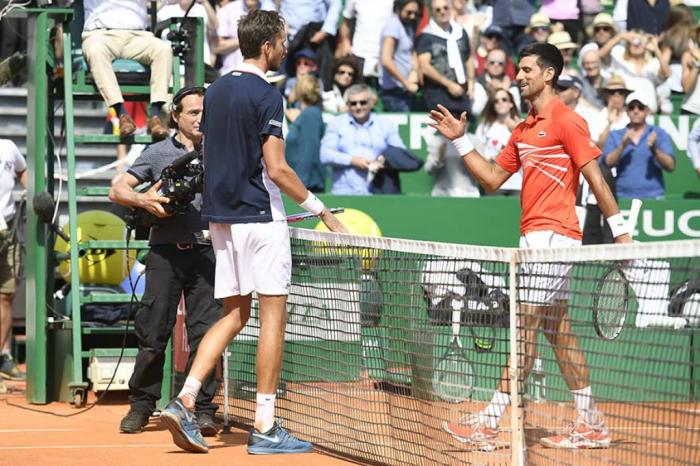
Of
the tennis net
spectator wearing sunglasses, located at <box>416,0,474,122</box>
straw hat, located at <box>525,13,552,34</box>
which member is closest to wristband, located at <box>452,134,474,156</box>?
the tennis net

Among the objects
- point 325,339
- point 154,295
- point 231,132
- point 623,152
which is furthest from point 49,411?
point 623,152

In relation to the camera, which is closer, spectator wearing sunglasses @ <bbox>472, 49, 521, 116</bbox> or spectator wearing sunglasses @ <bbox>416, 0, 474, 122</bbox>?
spectator wearing sunglasses @ <bbox>416, 0, 474, 122</bbox>

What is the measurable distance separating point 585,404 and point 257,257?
6.54ft

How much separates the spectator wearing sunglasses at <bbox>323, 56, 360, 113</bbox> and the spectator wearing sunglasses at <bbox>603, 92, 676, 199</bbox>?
2.76 meters

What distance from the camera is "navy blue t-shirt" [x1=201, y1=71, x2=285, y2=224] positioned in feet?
24.5

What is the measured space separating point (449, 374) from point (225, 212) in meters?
1.49

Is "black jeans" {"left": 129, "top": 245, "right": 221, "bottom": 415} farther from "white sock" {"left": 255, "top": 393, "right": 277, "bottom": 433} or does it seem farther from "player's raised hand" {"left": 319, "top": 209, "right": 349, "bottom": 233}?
"player's raised hand" {"left": 319, "top": 209, "right": 349, "bottom": 233}

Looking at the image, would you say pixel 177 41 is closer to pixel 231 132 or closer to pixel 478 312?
pixel 231 132

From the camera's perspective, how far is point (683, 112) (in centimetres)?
1614

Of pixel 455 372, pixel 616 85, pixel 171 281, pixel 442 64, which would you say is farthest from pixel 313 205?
pixel 616 85

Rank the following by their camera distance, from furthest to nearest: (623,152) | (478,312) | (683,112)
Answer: (683,112)
(623,152)
(478,312)

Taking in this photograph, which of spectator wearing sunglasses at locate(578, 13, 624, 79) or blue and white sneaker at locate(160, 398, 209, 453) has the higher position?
spectator wearing sunglasses at locate(578, 13, 624, 79)

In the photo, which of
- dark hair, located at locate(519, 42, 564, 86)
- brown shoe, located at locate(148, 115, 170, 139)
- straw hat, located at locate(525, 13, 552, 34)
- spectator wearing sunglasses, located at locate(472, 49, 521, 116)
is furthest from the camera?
straw hat, located at locate(525, 13, 552, 34)

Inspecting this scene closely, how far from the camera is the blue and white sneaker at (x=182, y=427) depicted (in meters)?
7.40
